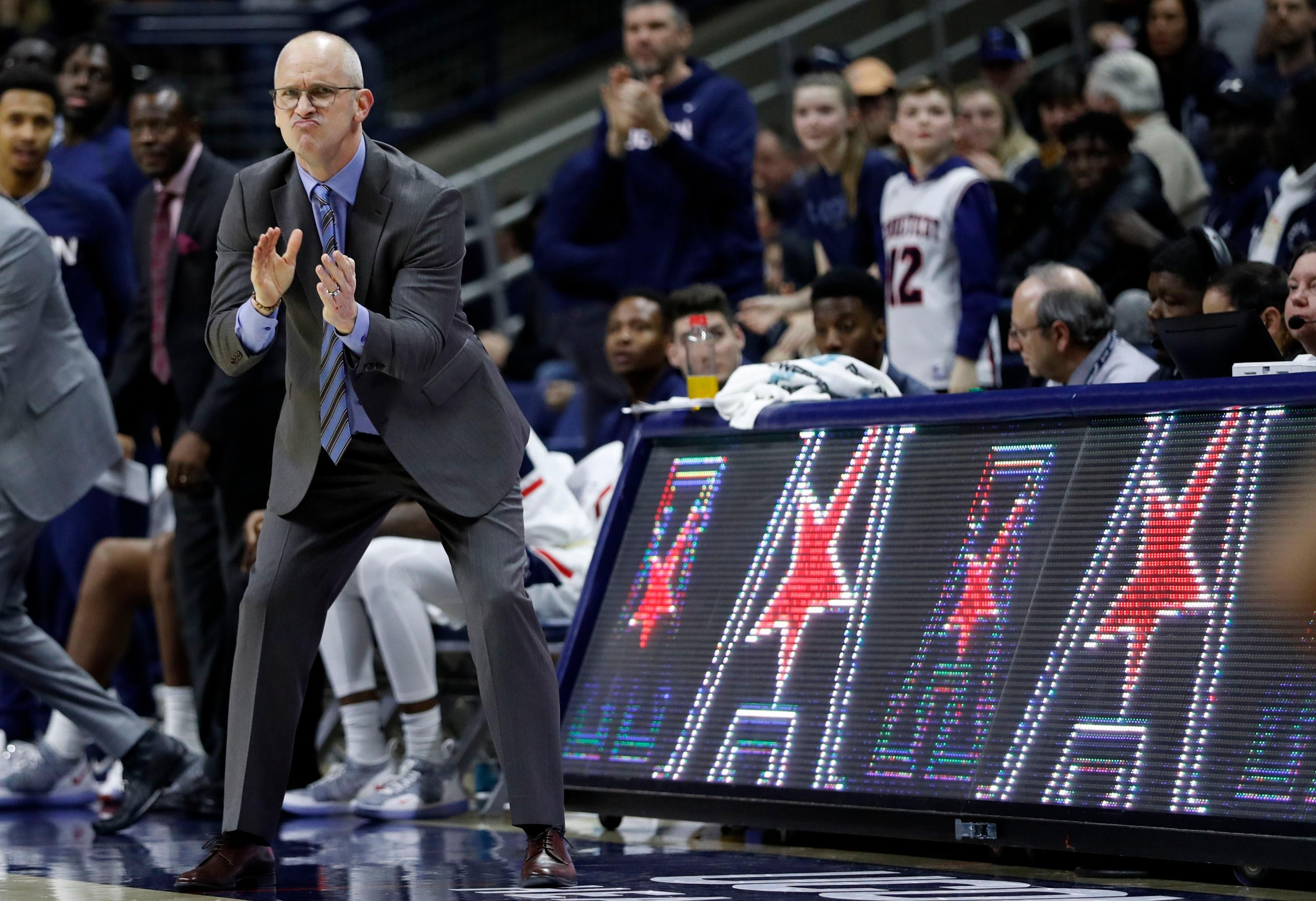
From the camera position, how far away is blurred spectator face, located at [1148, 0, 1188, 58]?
32.6 ft

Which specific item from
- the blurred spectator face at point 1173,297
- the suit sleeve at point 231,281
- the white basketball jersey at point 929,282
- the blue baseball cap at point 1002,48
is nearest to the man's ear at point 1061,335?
the blurred spectator face at point 1173,297

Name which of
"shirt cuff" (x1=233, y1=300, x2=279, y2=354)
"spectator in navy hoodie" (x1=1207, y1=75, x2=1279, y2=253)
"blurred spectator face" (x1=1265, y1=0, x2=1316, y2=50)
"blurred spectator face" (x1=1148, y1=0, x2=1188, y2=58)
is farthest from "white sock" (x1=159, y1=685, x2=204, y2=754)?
"blurred spectator face" (x1=1148, y1=0, x2=1188, y2=58)

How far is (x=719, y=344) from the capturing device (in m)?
7.24

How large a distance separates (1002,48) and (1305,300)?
586 cm

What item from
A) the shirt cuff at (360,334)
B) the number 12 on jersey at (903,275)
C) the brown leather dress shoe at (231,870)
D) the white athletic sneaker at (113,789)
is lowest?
the white athletic sneaker at (113,789)

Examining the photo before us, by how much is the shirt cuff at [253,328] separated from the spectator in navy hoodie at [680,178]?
3.63 meters

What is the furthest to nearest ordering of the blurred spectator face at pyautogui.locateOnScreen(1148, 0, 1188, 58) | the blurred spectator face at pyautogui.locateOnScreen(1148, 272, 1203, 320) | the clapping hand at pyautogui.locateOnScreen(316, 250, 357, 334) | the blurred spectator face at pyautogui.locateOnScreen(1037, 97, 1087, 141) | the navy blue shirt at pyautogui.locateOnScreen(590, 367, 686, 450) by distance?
the blurred spectator face at pyautogui.locateOnScreen(1148, 0, 1188, 58), the blurred spectator face at pyautogui.locateOnScreen(1037, 97, 1087, 141), the navy blue shirt at pyautogui.locateOnScreen(590, 367, 686, 450), the blurred spectator face at pyautogui.locateOnScreen(1148, 272, 1203, 320), the clapping hand at pyautogui.locateOnScreen(316, 250, 357, 334)

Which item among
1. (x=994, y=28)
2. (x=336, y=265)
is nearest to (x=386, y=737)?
(x=336, y=265)

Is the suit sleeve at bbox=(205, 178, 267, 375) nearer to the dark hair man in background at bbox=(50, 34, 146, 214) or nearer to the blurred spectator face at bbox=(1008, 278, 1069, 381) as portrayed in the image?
the blurred spectator face at bbox=(1008, 278, 1069, 381)

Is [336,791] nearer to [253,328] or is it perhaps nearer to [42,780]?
[42,780]

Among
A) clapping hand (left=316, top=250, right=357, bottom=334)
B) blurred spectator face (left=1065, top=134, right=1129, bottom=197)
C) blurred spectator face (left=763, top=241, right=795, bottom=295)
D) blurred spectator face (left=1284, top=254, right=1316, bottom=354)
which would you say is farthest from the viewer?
blurred spectator face (left=763, top=241, right=795, bottom=295)

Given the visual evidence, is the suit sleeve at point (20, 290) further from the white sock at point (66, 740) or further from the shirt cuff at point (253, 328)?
the shirt cuff at point (253, 328)

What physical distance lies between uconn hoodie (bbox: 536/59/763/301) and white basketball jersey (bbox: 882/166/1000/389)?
0.83 metres

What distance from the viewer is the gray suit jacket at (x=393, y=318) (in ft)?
15.5
